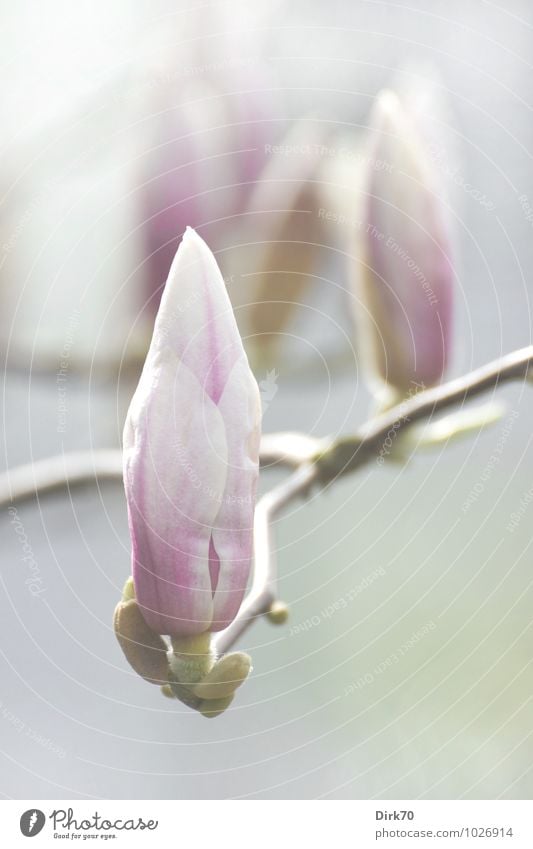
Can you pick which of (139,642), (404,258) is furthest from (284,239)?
(139,642)

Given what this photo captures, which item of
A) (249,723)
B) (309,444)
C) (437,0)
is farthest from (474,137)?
(249,723)

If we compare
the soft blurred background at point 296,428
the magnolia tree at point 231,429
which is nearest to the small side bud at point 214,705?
the magnolia tree at point 231,429

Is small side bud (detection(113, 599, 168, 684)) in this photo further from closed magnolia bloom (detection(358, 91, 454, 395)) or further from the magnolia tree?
closed magnolia bloom (detection(358, 91, 454, 395))

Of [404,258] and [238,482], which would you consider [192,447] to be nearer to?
[238,482]

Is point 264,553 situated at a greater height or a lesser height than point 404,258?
lesser

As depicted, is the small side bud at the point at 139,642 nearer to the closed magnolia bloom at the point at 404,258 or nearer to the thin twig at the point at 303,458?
the thin twig at the point at 303,458

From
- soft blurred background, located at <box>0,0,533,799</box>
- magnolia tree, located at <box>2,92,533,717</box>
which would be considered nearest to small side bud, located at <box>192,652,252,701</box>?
magnolia tree, located at <box>2,92,533,717</box>
